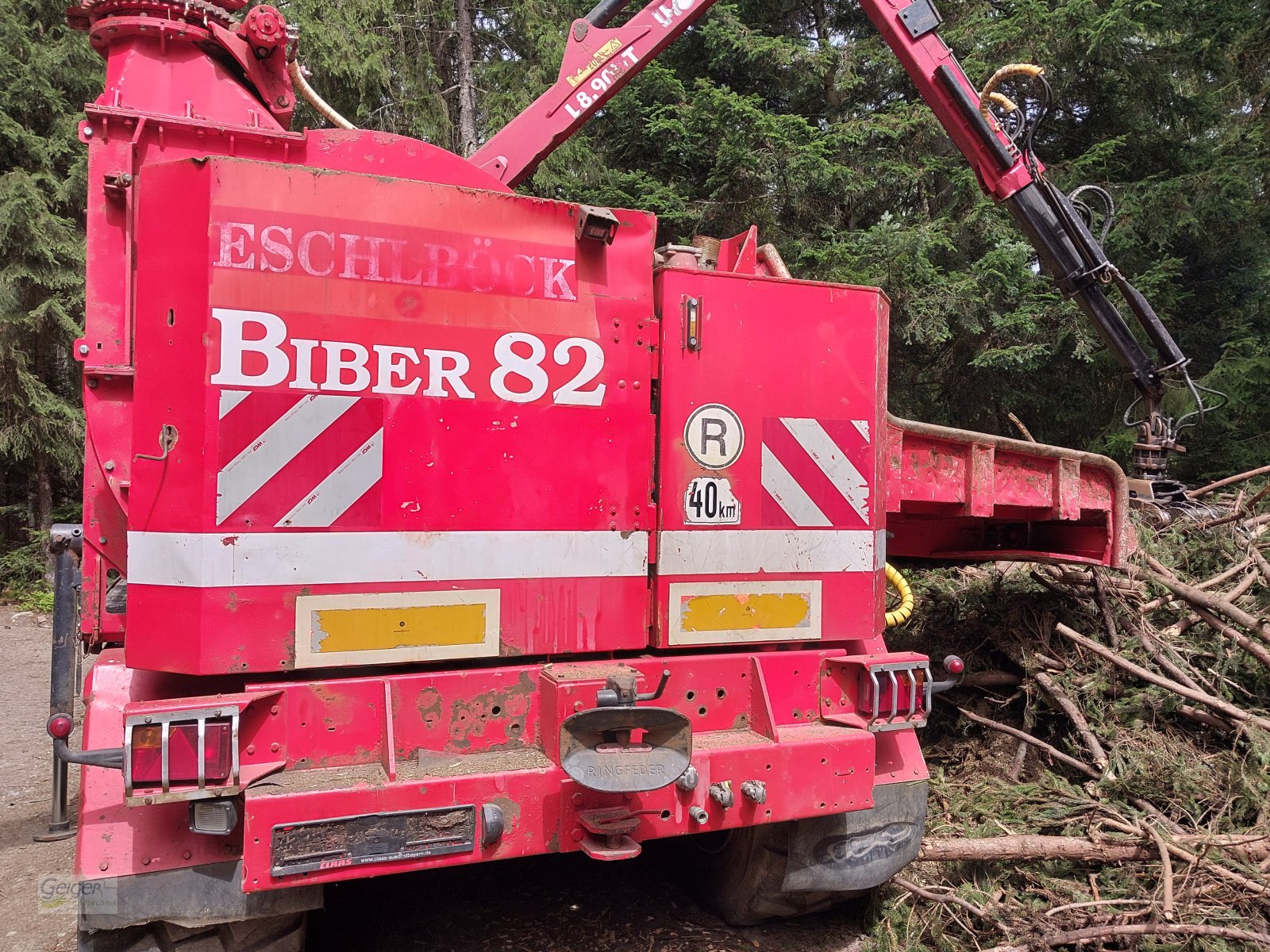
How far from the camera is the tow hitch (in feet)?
8.42

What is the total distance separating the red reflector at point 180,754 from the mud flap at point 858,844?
2017 millimetres

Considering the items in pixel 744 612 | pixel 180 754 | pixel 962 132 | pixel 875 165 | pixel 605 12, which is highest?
pixel 875 165

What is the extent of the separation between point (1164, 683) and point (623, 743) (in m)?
3.23

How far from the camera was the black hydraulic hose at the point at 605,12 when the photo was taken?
4727mm

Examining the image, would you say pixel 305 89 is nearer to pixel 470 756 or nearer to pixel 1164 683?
pixel 470 756

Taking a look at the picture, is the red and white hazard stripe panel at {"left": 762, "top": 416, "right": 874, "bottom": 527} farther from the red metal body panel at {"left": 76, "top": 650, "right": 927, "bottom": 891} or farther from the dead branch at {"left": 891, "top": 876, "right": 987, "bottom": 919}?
the dead branch at {"left": 891, "top": 876, "right": 987, "bottom": 919}

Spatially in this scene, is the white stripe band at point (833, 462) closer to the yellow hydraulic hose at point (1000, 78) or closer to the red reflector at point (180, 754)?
the red reflector at point (180, 754)

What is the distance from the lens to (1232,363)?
10.0m

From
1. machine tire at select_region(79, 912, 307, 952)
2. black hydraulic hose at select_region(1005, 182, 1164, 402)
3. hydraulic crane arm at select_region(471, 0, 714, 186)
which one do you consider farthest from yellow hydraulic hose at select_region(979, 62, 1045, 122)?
machine tire at select_region(79, 912, 307, 952)

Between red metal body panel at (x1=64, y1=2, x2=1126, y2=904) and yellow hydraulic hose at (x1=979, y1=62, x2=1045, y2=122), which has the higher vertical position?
yellow hydraulic hose at (x1=979, y1=62, x2=1045, y2=122)

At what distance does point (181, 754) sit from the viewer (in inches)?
93.4

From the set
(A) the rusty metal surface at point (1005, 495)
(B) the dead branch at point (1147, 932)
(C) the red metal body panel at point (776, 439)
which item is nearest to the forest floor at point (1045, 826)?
(B) the dead branch at point (1147, 932)

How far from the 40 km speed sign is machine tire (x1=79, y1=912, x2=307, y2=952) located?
177 centimetres

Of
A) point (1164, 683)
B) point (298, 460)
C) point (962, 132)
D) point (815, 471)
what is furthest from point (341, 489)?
point (962, 132)
